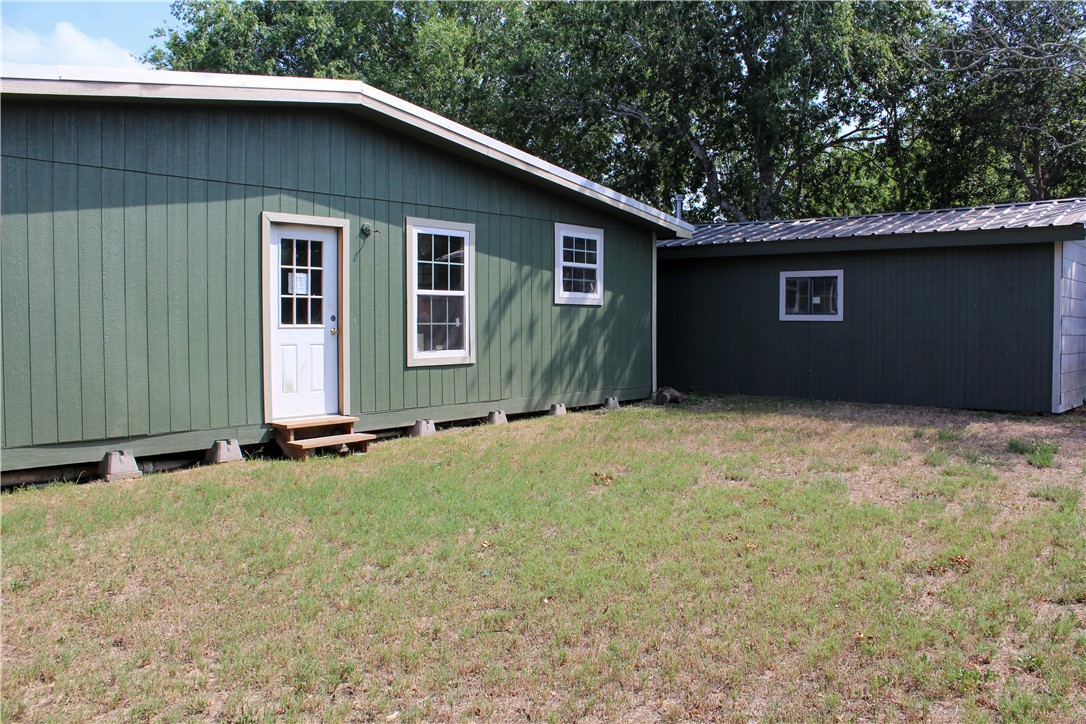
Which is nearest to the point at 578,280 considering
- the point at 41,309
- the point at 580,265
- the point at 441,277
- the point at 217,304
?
the point at 580,265

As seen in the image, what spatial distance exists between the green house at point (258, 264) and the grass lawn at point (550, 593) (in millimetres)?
753

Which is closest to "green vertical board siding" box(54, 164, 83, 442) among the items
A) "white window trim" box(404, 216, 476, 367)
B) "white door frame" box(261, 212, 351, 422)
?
"white door frame" box(261, 212, 351, 422)

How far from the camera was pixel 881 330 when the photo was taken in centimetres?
1115

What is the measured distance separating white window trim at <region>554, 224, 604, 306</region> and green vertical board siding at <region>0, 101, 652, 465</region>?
0.56 m

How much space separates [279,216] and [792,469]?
4874mm

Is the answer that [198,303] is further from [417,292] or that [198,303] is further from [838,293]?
[838,293]

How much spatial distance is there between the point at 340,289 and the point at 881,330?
7356 mm

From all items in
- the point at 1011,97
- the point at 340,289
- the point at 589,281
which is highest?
the point at 1011,97

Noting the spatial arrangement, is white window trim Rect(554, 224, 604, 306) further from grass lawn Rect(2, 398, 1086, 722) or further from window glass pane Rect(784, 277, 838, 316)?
grass lawn Rect(2, 398, 1086, 722)

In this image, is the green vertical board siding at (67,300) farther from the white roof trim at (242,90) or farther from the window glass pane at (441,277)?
the window glass pane at (441,277)

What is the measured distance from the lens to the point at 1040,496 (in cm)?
569

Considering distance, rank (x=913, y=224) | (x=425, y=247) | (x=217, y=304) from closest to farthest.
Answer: (x=217, y=304) < (x=425, y=247) < (x=913, y=224)

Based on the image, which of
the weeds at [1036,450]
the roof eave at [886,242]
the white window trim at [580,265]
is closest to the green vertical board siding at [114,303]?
the white window trim at [580,265]

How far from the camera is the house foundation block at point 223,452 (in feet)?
22.4
